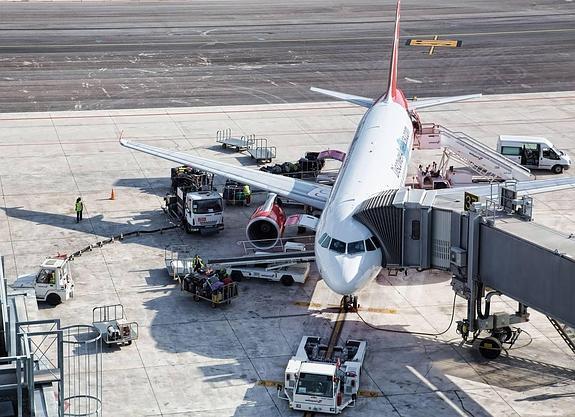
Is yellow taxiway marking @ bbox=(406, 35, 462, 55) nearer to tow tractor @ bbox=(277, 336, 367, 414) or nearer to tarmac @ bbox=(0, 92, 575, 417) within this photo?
tarmac @ bbox=(0, 92, 575, 417)

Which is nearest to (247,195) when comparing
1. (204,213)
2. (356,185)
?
(204,213)

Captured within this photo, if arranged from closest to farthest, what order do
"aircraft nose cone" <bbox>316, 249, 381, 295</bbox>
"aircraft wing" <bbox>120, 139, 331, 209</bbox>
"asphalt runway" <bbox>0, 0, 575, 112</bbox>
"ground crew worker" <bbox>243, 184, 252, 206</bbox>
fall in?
"aircraft nose cone" <bbox>316, 249, 381, 295</bbox>
"aircraft wing" <bbox>120, 139, 331, 209</bbox>
"ground crew worker" <bbox>243, 184, 252, 206</bbox>
"asphalt runway" <bbox>0, 0, 575, 112</bbox>

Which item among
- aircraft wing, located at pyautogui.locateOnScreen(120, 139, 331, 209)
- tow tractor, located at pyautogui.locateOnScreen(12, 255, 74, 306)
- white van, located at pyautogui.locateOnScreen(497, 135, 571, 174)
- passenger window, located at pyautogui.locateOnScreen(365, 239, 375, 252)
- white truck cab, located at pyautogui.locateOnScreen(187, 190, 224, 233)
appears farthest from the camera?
white van, located at pyautogui.locateOnScreen(497, 135, 571, 174)

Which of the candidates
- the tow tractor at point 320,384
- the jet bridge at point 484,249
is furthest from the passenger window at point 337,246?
the tow tractor at point 320,384

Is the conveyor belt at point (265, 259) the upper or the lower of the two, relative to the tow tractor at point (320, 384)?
upper

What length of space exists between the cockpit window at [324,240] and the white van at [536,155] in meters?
32.5

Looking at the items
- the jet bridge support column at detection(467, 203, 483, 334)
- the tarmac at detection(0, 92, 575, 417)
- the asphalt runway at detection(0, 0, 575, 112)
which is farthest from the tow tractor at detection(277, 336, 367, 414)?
the asphalt runway at detection(0, 0, 575, 112)

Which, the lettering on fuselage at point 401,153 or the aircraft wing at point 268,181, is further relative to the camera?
the aircraft wing at point 268,181

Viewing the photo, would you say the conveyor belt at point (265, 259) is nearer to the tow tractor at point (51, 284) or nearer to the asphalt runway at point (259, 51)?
the tow tractor at point (51, 284)

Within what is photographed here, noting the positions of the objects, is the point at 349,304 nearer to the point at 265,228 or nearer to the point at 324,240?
the point at 324,240

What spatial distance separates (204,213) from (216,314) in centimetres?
1112

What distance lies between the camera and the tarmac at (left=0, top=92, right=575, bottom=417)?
158ft

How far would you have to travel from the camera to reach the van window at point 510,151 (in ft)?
269

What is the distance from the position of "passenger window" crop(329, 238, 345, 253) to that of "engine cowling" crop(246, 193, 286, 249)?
37.6 ft
